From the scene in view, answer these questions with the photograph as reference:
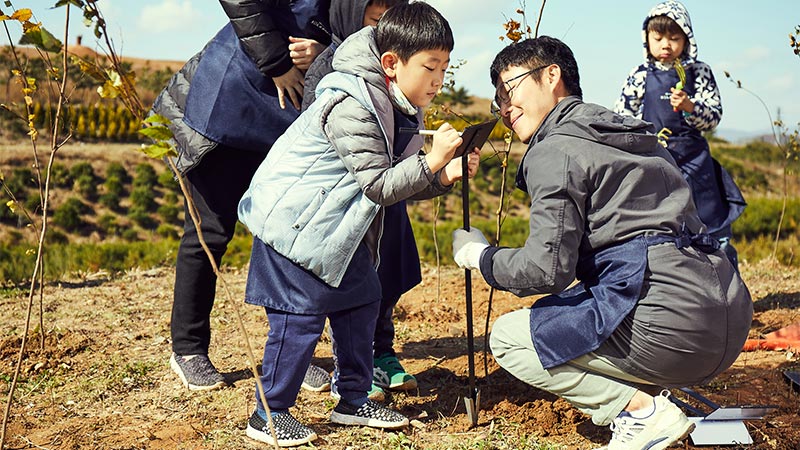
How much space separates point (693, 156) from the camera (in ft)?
13.9

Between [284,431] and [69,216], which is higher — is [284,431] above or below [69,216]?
above

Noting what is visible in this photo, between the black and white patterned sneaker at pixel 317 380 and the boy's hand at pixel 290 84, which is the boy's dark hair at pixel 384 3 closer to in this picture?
the boy's hand at pixel 290 84

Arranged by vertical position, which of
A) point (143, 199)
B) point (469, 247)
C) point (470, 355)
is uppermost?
point (469, 247)

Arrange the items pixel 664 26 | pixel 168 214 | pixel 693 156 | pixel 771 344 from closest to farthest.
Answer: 1. pixel 771 344
2. pixel 664 26
3. pixel 693 156
4. pixel 168 214

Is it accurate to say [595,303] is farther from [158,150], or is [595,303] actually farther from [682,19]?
[682,19]

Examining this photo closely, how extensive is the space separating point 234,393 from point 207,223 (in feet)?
2.14

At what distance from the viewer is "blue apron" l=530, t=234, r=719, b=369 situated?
219 cm

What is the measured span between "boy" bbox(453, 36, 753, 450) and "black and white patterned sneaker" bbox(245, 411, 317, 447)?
0.75m

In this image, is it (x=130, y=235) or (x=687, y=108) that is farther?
(x=130, y=235)

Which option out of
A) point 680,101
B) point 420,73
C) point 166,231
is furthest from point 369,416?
point 166,231

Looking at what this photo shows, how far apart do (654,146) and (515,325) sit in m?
0.67

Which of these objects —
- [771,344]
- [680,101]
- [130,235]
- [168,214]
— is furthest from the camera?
[168,214]

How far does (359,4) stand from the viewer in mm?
2656

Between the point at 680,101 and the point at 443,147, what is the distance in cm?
215
